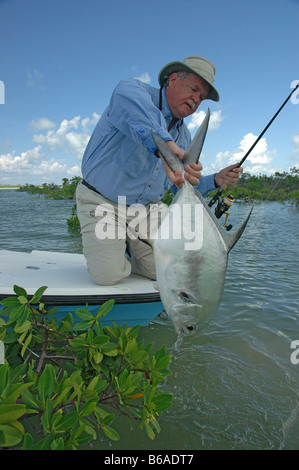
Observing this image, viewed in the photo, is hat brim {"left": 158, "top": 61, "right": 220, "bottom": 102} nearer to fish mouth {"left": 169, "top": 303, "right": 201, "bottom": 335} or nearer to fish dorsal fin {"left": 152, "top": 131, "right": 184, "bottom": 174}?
fish dorsal fin {"left": 152, "top": 131, "right": 184, "bottom": 174}

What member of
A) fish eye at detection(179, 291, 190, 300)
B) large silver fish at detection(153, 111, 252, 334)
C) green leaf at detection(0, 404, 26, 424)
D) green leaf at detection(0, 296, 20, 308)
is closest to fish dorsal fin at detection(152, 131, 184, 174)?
large silver fish at detection(153, 111, 252, 334)

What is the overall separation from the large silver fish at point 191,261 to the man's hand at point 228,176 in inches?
38.5

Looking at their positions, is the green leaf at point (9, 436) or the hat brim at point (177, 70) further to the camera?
the hat brim at point (177, 70)

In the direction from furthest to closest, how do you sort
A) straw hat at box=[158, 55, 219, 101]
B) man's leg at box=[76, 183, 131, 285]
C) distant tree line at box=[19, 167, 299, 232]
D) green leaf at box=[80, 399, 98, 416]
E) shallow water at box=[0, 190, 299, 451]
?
distant tree line at box=[19, 167, 299, 232] < man's leg at box=[76, 183, 131, 285] < straw hat at box=[158, 55, 219, 101] < shallow water at box=[0, 190, 299, 451] < green leaf at box=[80, 399, 98, 416]

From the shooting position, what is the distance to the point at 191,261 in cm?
152

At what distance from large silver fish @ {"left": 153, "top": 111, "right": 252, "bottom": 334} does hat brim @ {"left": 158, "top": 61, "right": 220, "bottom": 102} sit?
3.91 feet

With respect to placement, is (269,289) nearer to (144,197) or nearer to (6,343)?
(144,197)

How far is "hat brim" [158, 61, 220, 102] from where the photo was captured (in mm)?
2568

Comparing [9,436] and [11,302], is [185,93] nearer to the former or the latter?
[11,302]

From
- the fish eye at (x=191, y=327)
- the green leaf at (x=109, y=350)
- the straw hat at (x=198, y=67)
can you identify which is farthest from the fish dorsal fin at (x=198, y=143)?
the green leaf at (x=109, y=350)

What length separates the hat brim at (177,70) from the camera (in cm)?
257

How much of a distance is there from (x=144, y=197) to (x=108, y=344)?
167 centimetres

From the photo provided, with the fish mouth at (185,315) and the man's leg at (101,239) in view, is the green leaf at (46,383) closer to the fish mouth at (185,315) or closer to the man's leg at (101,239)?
the fish mouth at (185,315)

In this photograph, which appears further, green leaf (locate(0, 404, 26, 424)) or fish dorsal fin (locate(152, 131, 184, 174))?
fish dorsal fin (locate(152, 131, 184, 174))
